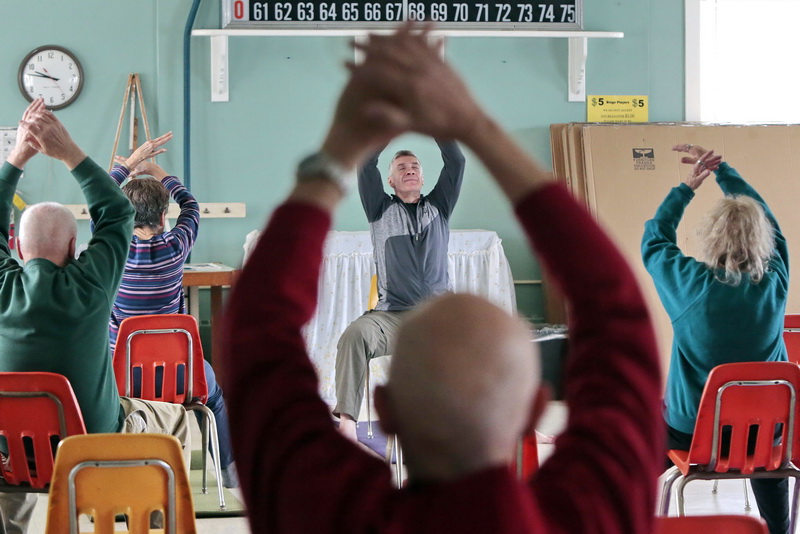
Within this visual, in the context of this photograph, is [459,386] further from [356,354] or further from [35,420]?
[356,354]

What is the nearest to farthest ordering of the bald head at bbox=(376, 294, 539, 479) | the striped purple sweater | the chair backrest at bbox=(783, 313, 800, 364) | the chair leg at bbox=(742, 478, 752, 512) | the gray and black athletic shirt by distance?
the bald head at bbox=(376, 294, 539, 479)
the chair backrest at bbox=(783, 313, 800, 364)
the chair leg at bbox=(742, 478, 752, 512)
the striped purple sweater
the gray and black athletic shirt

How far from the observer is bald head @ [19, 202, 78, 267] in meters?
2.70

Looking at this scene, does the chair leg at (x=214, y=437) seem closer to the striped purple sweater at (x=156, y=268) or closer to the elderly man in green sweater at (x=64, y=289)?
the striped purple sweater at (x=156, y=268)

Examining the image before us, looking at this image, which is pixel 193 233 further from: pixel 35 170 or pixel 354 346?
pixel 35 170

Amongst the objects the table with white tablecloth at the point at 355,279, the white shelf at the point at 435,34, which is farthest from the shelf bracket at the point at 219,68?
the table with white tablecloth at the point at 355,279

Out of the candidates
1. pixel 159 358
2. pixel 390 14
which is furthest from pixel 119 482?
pixel 390 14

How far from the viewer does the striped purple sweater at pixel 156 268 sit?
3.96 meters

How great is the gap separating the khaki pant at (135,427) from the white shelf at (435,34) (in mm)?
3969

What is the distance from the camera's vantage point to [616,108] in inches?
291

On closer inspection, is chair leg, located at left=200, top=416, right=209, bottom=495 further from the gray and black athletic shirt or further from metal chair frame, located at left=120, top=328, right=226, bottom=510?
the gray and black athletic shirt

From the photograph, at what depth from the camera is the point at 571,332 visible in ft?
2.47

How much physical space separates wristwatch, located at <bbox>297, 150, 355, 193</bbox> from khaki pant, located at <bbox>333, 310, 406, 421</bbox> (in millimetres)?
3377

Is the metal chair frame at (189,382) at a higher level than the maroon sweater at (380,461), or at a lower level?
lower

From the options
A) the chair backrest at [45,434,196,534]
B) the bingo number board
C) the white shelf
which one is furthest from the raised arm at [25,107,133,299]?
the bingo number board
